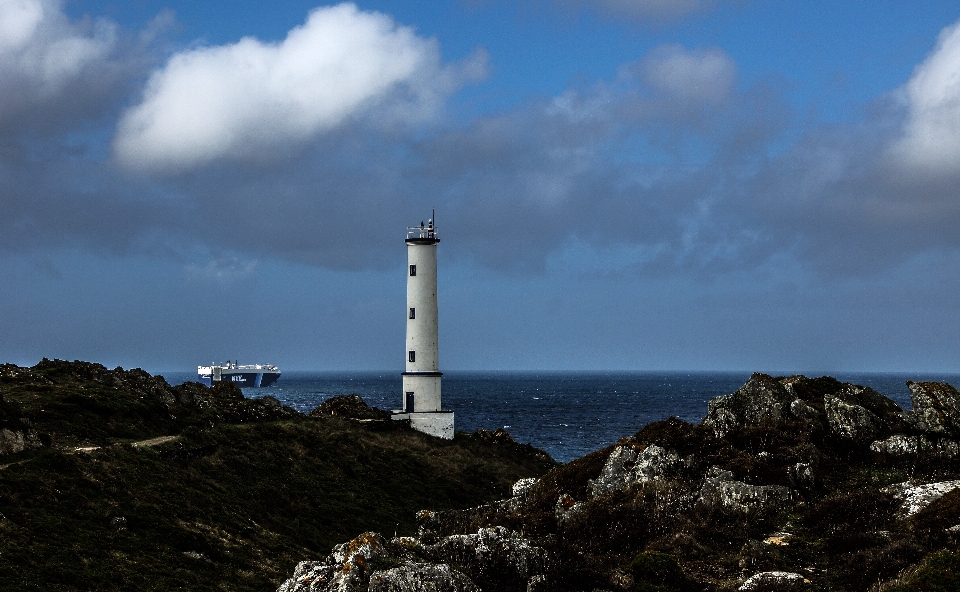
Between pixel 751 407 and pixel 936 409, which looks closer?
pixel 936 409

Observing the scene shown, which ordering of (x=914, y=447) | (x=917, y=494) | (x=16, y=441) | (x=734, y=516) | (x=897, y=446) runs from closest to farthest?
(x=917, y=494), (x=734, y=516), (x=914, y=447), (x=897, y=446), (x=16, y=441)

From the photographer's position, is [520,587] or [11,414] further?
[11,414]

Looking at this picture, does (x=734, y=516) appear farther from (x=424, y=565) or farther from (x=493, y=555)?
(x=424, y=565)

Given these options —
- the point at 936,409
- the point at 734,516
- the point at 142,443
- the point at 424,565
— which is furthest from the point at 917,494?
the point at 142,443

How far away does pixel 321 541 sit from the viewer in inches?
1457

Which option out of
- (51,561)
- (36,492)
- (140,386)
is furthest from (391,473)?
(51,561)

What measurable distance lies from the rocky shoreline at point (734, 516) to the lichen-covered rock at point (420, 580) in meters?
0.03

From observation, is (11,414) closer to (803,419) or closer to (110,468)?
(110,468)

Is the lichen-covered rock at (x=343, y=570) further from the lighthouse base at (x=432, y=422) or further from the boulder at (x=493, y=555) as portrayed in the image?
the lighthouse base at (x=432, y=422)

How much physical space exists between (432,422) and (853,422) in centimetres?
4092

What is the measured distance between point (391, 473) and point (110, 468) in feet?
68.0

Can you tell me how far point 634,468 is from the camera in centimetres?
2856

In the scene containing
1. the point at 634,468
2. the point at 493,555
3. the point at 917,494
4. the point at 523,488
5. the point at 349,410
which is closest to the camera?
the point at 493,555

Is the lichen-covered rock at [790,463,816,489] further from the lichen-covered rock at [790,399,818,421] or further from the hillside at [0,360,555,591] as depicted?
the hillside at [0,360,555,591]
